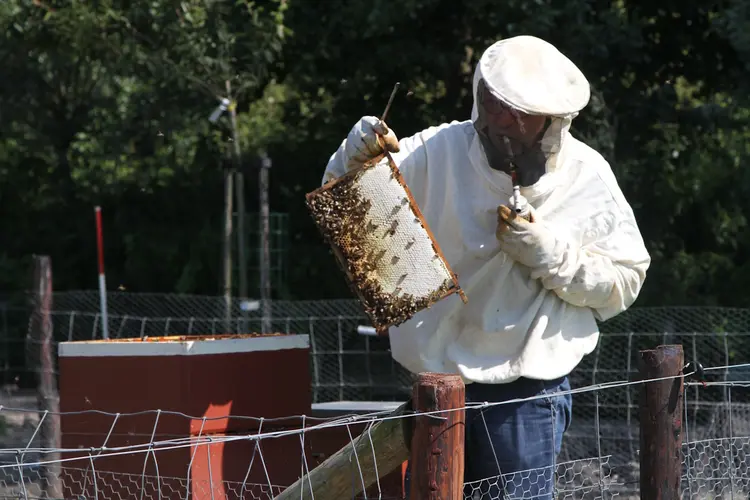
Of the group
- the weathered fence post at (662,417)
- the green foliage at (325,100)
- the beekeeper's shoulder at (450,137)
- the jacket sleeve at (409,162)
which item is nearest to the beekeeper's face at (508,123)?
the beekeeper's shoulder at (450,137)

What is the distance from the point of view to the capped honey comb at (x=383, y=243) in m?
2.70

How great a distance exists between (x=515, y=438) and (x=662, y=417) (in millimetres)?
480

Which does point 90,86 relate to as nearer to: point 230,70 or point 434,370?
point 230,70

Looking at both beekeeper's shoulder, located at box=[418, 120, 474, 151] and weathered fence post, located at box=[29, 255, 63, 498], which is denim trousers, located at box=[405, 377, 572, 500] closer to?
beekeeper's shoulder, located at box=[418, 120, 474, 151]

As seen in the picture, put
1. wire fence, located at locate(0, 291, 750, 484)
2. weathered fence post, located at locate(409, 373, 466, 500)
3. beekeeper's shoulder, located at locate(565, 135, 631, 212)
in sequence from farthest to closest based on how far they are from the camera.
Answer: wire fence, located at locate(0, 291, 750, 484) < beekeeper's shoulder, located at locate(565, 135, 631, 212) < weathered fence post, located at locate(409, 373, 466, 500)

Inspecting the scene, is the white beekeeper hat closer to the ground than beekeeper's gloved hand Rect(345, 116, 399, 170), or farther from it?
farther from it

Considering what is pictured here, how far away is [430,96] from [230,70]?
1.67m

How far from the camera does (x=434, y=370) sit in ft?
9.07

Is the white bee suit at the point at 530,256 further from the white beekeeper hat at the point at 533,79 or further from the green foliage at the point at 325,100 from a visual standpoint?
the green foliage at the point at 325,100

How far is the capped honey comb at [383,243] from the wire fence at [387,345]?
3.22 meters

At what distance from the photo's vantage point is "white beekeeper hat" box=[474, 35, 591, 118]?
258cm

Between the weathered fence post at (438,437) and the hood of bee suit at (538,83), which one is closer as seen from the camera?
the weathered fence post at (438,437)

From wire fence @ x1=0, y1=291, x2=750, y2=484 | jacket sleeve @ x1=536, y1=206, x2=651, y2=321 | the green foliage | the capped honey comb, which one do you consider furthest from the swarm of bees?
the green foliage

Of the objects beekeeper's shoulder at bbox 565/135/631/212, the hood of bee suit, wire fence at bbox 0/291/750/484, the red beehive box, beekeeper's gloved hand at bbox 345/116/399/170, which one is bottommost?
wire fence at bbox 0/291/750/484
